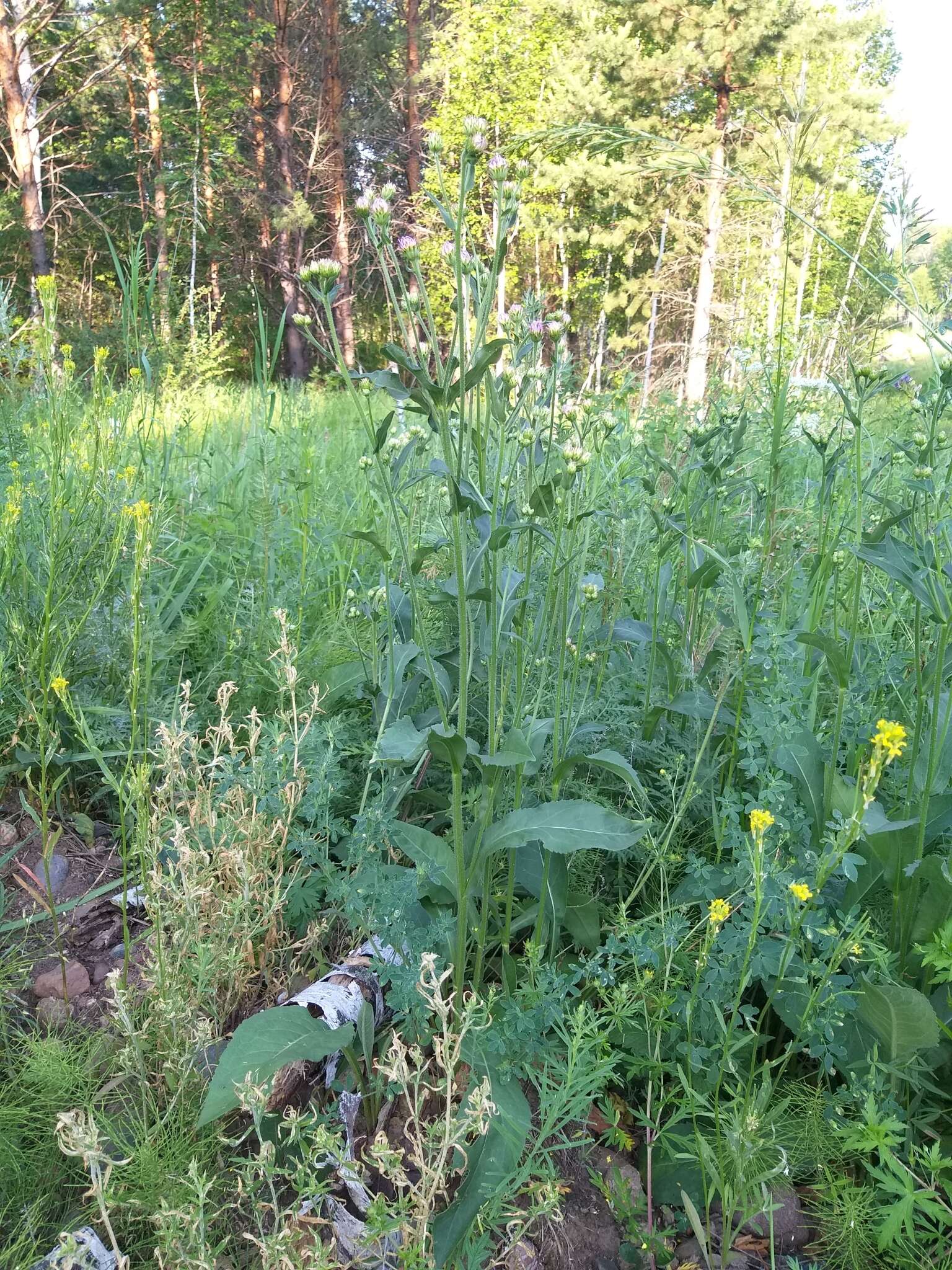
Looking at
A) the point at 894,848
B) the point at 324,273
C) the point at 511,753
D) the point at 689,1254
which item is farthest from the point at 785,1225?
the point at 324,273

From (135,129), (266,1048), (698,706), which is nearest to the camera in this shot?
(266,1048)

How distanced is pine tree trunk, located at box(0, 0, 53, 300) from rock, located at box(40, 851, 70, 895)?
406 inches

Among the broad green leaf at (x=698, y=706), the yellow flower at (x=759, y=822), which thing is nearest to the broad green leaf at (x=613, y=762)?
the yellow flower at (x=759, y=822)

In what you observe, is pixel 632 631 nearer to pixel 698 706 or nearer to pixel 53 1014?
pixel 698 706

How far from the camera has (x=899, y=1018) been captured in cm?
121

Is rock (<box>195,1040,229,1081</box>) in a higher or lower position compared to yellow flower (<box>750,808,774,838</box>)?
lower

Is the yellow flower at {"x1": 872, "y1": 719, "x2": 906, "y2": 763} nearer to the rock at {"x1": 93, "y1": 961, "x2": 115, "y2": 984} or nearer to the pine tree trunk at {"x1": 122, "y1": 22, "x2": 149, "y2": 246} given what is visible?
the rock at {"x1": 93, "y1": 961, "x2": 115, "y2": 984}

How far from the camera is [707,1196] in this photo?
1.15m

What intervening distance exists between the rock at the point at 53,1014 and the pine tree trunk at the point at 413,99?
16.8 metres

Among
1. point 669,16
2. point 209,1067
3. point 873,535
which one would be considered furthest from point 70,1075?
point 669,16

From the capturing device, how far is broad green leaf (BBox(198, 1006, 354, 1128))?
1.08 meters

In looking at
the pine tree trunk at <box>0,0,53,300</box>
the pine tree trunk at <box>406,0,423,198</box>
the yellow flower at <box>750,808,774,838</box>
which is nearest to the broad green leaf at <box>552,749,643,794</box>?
the yellow flower at <box>750,808,774,838</box>

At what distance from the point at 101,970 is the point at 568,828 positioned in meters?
0.96

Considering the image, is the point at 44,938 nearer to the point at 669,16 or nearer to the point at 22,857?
the point at 22,857
